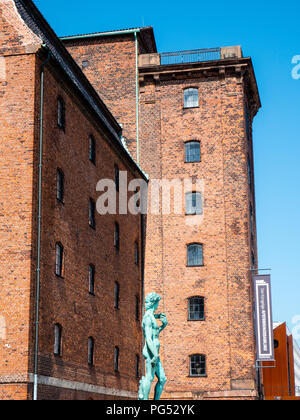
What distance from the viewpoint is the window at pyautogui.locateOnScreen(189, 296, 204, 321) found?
1515 inches

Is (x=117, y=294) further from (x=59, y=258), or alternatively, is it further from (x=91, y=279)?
(x=59, y=258)

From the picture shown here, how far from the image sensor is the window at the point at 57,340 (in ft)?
80.7

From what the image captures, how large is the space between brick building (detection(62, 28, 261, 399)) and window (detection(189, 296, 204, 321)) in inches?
2.1

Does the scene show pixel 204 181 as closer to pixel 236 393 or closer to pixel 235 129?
pixel 235 129

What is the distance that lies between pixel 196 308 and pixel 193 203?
5806mm

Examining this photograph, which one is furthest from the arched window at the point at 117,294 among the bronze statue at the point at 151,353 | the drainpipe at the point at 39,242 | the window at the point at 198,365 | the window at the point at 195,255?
the bronze statue at the point at 151,353

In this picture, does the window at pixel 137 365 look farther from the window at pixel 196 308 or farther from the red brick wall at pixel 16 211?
the red brick wall at pixel 16 211

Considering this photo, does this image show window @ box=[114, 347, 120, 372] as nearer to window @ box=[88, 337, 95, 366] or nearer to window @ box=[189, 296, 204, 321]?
window @ box=[88, 337, 95, 366]

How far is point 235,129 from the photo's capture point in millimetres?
40281

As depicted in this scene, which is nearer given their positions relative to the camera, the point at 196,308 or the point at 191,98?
the point at 196,308

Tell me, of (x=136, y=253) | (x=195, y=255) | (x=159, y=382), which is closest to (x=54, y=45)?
(x=136, y=253)

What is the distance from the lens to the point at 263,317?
38188 millimetres
